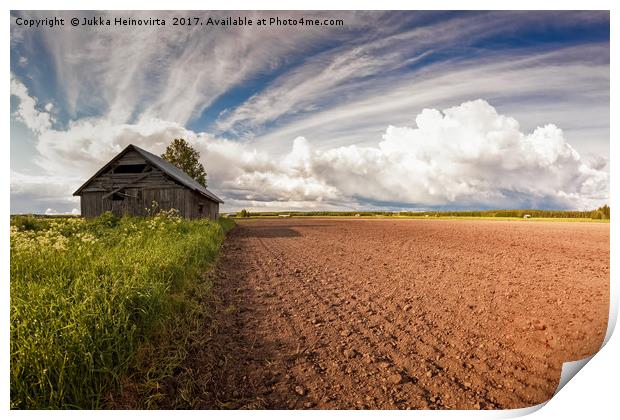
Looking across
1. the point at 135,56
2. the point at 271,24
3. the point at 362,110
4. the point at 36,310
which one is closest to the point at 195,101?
the point at 135,56

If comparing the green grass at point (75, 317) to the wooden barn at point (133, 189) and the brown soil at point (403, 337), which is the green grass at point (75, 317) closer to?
the brown soil at point (403, 337)

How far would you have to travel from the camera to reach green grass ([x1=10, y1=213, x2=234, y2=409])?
5.76 ft

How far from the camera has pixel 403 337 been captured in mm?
2867

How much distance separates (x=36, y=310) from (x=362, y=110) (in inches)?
119

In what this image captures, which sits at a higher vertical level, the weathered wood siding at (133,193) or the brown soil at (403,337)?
the weathered wood siding at (133,193)

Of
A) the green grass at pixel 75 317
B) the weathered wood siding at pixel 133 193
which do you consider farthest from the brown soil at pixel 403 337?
the weathered wood siding at pixel 133 193

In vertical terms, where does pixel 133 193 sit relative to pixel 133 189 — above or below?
below

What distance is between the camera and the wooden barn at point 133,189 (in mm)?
11594

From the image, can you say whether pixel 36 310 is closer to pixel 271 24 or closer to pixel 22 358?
pixel 22 358

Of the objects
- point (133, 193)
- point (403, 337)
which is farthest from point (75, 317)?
point (133, 193)

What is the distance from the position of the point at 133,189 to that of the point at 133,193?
Answer: 0.16m

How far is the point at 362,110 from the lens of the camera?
283cm

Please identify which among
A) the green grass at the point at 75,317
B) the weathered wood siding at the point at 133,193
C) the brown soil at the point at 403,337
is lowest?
the brown soil at the point at 403,337

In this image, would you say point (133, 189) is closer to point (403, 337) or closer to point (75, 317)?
point (75, 317)
